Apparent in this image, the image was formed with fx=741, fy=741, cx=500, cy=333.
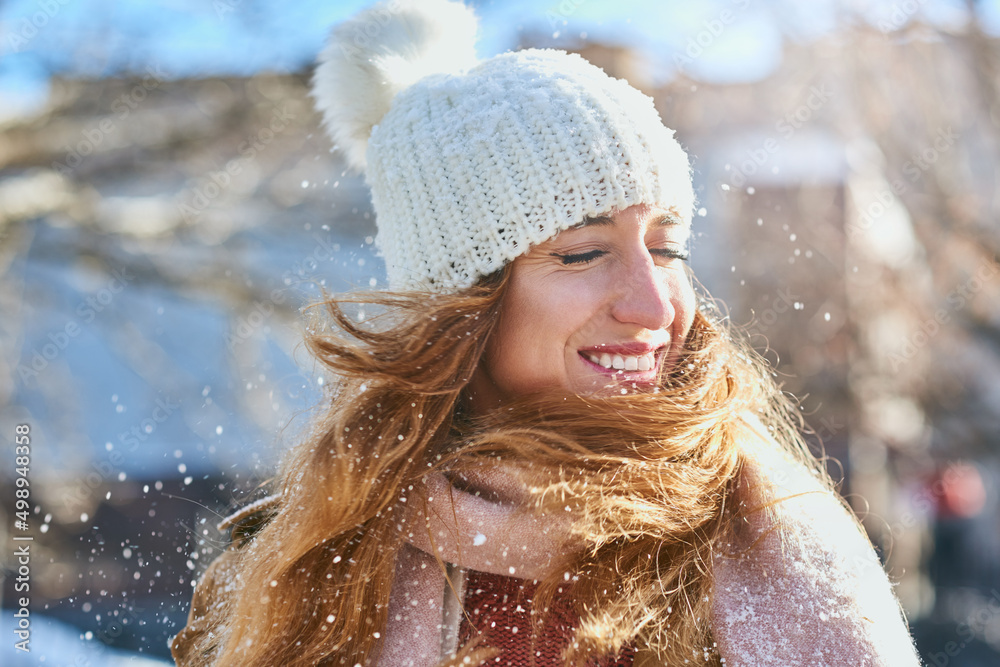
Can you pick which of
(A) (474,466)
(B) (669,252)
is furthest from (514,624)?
(B) (669,252)

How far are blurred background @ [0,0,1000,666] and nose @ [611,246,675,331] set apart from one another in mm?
2404

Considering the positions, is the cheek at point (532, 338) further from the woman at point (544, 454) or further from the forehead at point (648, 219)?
the forehead at point (648, 219)

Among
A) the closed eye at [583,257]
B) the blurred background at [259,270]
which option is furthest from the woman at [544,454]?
the blurred background at [259,270]

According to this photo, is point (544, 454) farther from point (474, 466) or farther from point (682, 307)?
point (682, 307)

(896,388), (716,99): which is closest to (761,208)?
(716,99)

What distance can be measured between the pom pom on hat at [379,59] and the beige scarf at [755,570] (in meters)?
0.94

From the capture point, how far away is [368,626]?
1.40 m

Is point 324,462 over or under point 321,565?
over

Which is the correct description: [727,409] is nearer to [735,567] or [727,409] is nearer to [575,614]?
[735,567]

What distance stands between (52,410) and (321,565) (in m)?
5.37

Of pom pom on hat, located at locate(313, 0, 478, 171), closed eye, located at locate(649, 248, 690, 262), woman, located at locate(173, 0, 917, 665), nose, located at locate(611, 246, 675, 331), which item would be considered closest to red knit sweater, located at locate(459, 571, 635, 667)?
woman, located at locate(173, 0, 917, 665)

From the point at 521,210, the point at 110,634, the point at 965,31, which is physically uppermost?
the point at 521,210

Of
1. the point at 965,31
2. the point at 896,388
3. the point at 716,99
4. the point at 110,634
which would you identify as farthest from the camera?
the point at 716,99

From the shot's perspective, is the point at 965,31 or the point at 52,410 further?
the point at 52,410
